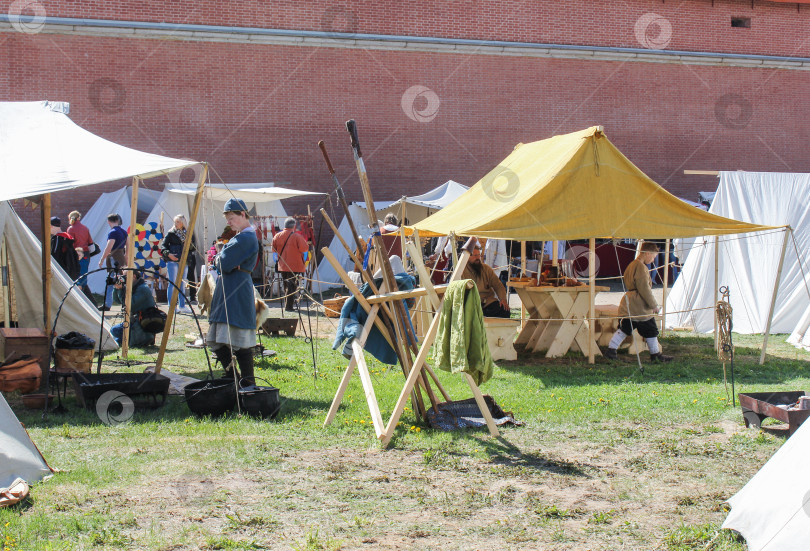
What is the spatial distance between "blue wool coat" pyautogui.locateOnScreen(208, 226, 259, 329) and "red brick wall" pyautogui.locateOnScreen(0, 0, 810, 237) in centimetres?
1315

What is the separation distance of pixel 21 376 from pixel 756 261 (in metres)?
10.1

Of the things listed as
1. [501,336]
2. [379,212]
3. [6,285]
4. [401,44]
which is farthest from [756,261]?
[401,44]

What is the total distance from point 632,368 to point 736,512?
533cm

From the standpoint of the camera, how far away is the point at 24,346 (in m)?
7.99

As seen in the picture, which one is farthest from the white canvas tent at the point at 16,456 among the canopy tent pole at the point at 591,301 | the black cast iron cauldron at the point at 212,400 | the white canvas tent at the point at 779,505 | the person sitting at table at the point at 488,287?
the canopy tent pole at the point at 591,301

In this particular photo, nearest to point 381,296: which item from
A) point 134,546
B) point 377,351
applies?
point 377,351

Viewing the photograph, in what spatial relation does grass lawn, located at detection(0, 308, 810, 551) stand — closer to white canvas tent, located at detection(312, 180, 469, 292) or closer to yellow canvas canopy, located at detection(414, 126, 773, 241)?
yellow canvas canopy, located at detection(414, 126, 773, 241)

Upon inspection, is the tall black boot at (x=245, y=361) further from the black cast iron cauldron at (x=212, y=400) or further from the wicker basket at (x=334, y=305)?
the wicker basket at (x=334, y=305)

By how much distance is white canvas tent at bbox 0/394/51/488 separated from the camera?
482cm

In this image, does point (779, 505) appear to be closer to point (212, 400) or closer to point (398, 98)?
point (212, 400)

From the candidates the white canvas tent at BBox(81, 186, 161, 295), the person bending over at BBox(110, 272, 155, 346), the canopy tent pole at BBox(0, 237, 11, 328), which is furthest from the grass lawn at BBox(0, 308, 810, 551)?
the white canvas tent at BBox(81, 186, 161, 295)

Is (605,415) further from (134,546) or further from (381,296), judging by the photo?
(134,546)

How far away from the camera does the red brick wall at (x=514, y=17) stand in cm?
1961

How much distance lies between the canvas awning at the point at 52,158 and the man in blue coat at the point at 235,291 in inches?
28.6
